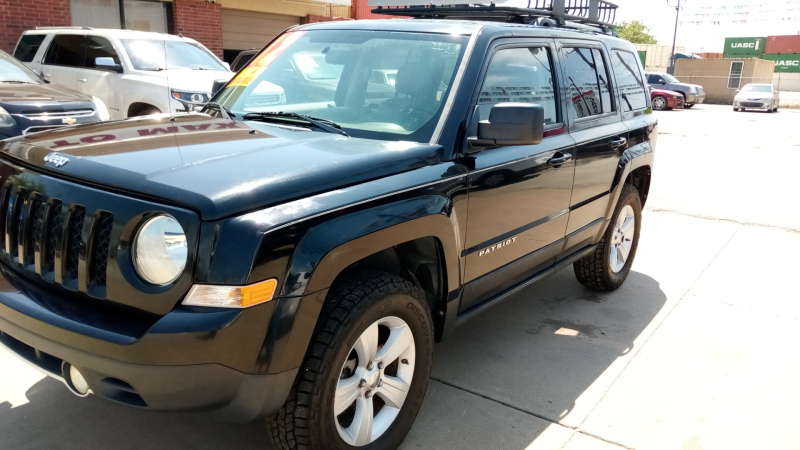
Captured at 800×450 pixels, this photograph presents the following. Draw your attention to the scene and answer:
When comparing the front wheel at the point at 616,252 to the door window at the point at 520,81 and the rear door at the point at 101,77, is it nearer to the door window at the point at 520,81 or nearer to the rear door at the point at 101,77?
the door window at the point at 520,81

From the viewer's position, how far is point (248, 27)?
55.6 feet

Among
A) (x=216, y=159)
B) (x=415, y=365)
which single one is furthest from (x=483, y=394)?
(x=216, y=159)

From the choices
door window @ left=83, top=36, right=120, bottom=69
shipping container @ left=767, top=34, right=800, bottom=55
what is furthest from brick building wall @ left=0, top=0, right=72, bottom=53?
shipping container @ left=767, top=34, right=800, bottom=55

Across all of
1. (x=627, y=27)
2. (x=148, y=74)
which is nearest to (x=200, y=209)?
(x=148, y=74)

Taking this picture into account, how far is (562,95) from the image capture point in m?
3.89

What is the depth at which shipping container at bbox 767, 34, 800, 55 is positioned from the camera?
59.9 m

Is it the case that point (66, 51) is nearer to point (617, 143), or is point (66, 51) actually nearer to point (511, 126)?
point (617, 143)

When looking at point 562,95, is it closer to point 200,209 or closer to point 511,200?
point 511,200

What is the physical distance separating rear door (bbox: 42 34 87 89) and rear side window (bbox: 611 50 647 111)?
789 cm

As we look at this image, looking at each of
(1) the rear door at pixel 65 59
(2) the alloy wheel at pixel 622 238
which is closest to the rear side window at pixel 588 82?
(2) the alloy wheel at pixel 622 238

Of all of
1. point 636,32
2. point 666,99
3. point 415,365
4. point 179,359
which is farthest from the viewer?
point 636,32

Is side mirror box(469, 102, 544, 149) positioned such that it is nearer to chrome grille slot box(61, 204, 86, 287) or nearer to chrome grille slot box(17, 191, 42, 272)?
chrome grille slot box(61, 204, 86, 287)

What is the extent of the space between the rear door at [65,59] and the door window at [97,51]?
132 millimetres

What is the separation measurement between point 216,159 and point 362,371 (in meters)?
0.98
